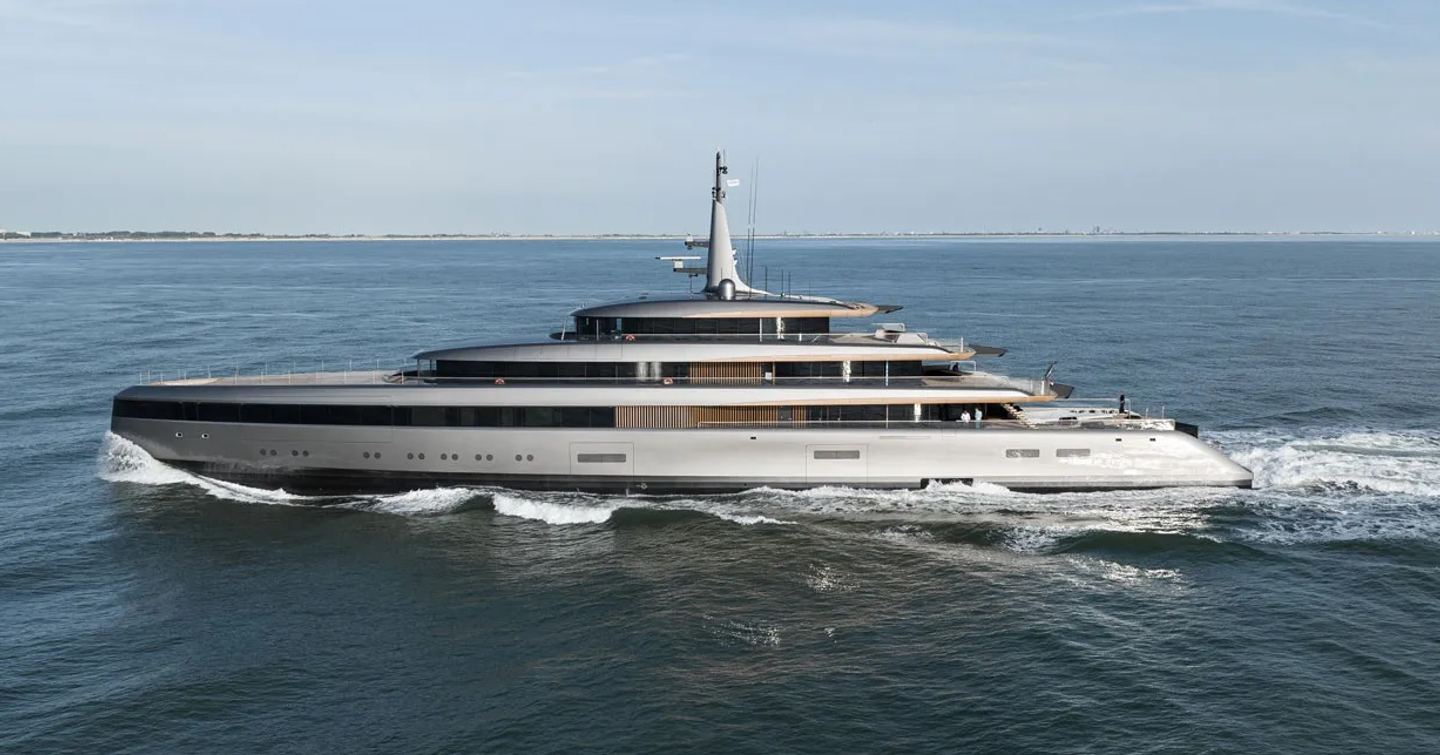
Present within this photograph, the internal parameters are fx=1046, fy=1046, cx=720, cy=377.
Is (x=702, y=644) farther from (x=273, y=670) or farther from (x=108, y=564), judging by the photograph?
(x=108, y=564)

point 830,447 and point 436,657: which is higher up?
point 830,447

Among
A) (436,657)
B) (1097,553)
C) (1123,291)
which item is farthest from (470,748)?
(1123,291)

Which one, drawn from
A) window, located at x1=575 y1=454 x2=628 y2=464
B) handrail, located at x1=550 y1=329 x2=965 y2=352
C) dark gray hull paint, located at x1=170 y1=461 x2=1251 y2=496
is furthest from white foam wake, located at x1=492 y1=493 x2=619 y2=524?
handrail, located at x1=550 y1=329 x2=965 y2=352

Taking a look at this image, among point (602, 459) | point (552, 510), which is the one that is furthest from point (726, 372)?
point (552, 510)

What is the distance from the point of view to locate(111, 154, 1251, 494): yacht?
31.0m

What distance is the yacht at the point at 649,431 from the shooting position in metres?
31.0

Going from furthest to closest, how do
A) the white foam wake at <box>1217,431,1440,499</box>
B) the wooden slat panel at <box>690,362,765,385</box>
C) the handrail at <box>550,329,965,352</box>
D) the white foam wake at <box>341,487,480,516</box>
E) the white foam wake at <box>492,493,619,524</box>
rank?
the handrail at <box>550,329,965,352</box> < the wooden slat panel at <box>690,362,765,385</box> < the white foam wake at <box>1217,431,1440,499</box> < the white foam wake at <box>341,487,480,516</box> < the white foam wake at <box>492,493,619,524</box>

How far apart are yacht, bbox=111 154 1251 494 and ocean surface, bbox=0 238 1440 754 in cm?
82

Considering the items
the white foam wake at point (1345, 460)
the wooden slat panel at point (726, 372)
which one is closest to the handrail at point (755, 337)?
the wooden slat panel at point (726, 372)

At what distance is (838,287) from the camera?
123 m

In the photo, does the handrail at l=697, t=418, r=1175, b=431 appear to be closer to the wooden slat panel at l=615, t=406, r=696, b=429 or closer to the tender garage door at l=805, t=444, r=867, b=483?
the wooden slat panel at l=615, t=406, r=696, b=429

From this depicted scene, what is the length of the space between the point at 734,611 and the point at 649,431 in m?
9.44

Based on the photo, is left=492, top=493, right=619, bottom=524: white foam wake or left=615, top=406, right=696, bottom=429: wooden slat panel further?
left=615, top=406, right=696, bottom=429: wooden slat panel

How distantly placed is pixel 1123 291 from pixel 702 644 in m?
99.7
